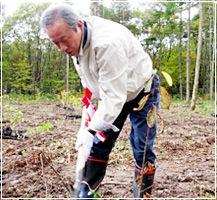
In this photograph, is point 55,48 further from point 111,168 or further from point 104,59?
point 104,59

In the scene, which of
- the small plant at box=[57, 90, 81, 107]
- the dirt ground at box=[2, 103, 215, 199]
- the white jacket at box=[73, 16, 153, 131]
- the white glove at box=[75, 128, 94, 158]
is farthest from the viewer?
the small plant at box=[57, 90, 81, 107]

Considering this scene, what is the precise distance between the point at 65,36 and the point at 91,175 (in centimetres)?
106

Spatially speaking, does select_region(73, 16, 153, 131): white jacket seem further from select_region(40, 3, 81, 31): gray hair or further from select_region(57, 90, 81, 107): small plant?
select_region(57, 90, 81, 107): small plant

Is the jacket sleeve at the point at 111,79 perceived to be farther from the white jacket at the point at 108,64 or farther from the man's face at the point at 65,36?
the man's face at the point at 65,36

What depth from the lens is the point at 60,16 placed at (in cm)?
139

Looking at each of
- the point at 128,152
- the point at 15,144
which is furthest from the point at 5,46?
the point at 128,152

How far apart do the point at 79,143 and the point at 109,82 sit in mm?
547

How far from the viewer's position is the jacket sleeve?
1.49 metres

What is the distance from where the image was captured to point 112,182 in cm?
264

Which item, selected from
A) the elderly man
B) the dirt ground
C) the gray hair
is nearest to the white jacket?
the elderly man

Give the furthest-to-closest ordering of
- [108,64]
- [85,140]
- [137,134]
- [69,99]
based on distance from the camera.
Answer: [69,99] < [137,134] < [85,140] < [108,64]

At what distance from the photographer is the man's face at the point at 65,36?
1395mm

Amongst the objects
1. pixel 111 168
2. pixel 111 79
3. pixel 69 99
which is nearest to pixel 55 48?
pixel 69 99

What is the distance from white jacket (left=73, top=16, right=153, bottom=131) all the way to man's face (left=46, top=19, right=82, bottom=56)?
54 mm
